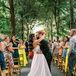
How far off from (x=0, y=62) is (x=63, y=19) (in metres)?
33.2

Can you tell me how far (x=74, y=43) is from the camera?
1559 centimetres

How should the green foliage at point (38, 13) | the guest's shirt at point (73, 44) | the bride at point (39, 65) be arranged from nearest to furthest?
the bride at point (39, 65) < the guest's shirt at point (73, 44) < the green foliage at point (38, 13)

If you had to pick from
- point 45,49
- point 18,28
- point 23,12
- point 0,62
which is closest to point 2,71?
point 0,62

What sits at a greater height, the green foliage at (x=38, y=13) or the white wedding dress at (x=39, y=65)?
the green foliage at (x=38, y=13)

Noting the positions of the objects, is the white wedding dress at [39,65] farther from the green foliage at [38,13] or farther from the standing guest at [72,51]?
the green foliage at [38,13]

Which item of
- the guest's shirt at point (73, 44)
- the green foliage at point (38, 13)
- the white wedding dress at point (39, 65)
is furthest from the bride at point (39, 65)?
the green foliage at point (38, 13)

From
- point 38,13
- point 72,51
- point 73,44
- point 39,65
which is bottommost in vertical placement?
point 39,65

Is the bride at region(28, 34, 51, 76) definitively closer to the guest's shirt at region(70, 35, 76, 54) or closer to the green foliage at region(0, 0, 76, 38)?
the guest's shirt at region(70, 35, 76, 54)

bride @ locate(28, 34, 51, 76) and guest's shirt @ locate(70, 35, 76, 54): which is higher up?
guest's shirt @ locate(70, 35, 76, 54)

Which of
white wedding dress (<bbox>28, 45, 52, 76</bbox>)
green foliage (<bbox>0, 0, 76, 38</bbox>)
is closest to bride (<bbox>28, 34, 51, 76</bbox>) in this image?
white wedding dress (<bbox>28, 45, 52, 76</bbox>)

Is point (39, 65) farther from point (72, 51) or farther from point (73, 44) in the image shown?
point (73, 44)

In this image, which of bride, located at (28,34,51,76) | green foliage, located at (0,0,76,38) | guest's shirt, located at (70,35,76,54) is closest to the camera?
bride, located at (28,34,51,76)

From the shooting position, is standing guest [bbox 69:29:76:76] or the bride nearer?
the bride

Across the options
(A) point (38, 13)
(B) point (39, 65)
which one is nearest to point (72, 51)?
(B) point (39, 65)
